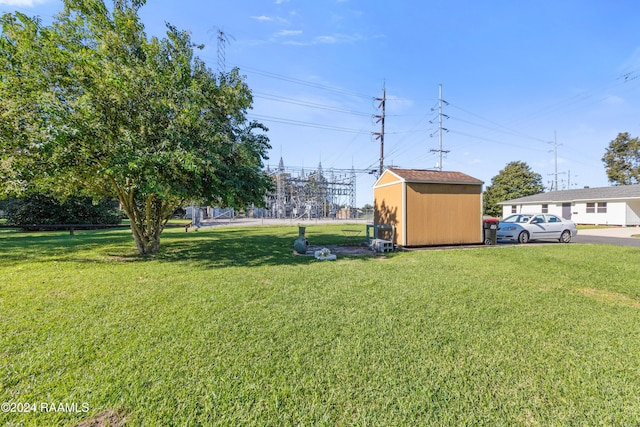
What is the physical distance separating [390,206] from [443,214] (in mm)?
1954

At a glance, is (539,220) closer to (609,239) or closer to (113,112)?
(609,239)

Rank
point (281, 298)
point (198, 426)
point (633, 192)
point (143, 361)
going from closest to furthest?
point (198, 426), point (143, 361), point (281, 298), point (633, 192)

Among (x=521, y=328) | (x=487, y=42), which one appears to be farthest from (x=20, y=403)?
(x=487, y=42)

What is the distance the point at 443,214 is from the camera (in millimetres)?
9969

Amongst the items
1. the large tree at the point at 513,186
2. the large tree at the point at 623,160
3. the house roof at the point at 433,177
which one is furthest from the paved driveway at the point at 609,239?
the large tree at the point at 623,160

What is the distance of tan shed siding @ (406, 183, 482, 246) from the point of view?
31.7 ft

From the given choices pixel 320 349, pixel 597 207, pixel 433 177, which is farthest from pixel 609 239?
pixel 320 349

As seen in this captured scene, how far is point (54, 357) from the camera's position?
7.93ft

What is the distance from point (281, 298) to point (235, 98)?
19.2ft

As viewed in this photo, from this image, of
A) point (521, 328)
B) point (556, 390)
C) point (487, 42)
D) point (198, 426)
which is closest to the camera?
point (198, 426)

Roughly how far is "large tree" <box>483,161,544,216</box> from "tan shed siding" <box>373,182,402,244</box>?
101 feet

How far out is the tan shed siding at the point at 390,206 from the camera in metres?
9.80

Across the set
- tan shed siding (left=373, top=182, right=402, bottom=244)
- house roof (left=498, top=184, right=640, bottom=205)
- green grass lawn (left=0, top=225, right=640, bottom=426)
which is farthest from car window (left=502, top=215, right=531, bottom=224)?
house roof (left=498, top=184, right=640, bottom=205)

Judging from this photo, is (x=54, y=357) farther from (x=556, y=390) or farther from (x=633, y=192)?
(x=633, y=192)
